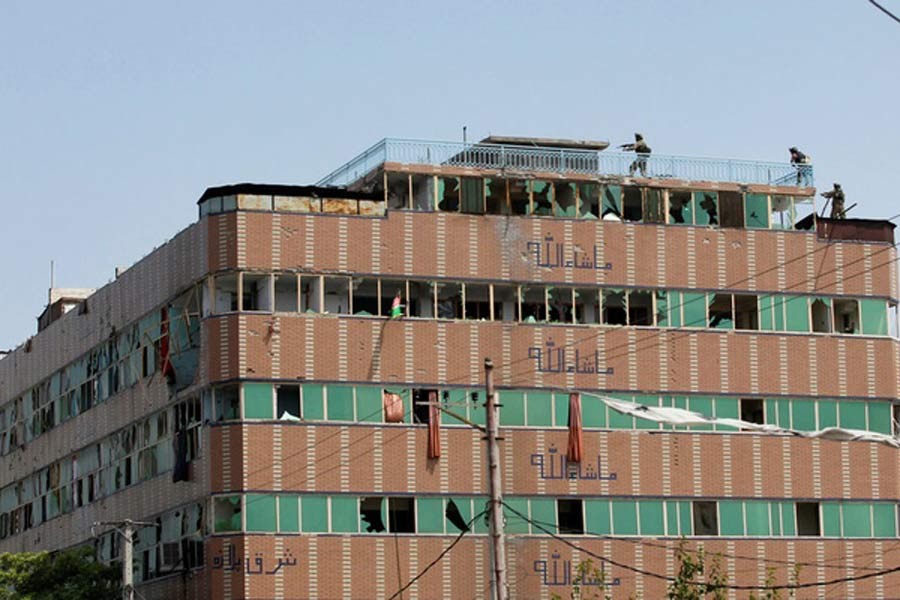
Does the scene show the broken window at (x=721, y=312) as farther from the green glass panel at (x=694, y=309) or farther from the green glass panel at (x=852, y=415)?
the green glass panel at (x=852, y=415)

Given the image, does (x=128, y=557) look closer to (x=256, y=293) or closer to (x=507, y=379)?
(x=256, y=293)

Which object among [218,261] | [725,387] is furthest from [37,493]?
[725,387]

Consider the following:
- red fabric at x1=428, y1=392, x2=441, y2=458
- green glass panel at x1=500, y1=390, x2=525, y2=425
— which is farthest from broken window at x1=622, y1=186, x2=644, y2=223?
red fabric at x1=428, y1=392, x2=441, y2=458

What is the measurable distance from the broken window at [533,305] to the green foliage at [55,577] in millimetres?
15390

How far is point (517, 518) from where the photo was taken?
213 feet

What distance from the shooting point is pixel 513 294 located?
65875mm

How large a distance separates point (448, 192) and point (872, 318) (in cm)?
1391

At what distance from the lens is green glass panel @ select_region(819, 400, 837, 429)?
67875mm

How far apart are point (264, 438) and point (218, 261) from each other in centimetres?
520

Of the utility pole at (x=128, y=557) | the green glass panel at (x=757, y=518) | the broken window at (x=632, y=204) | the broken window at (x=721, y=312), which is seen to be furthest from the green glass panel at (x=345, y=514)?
the broken window at (x=721, y=312)

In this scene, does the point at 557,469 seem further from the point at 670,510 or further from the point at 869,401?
the point at 869,401

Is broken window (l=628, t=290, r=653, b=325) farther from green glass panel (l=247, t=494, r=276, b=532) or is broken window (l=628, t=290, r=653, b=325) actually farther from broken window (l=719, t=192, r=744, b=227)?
green glass panel (l=247, t=494, r=276, b=532)

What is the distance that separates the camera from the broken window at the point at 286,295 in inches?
2507

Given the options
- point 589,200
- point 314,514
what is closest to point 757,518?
point 589,200
